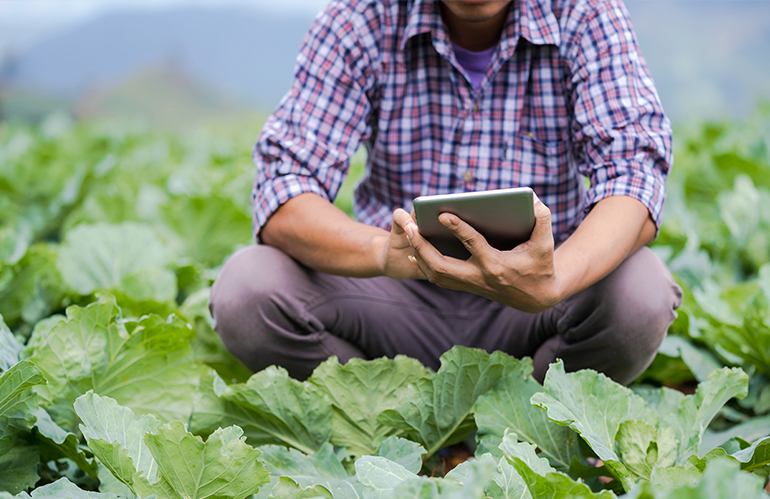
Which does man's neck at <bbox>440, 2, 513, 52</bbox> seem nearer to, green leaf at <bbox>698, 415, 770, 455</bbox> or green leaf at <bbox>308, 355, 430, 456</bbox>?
green leaf at <bbox>308, 355, 430, 456</bbox>

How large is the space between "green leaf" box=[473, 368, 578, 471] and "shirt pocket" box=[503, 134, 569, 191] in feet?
2.01

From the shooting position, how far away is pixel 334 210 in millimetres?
1647

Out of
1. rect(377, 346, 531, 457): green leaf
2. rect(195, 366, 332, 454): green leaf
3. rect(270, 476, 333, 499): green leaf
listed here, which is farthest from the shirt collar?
rect(270, 476, 333, 499): green leaf

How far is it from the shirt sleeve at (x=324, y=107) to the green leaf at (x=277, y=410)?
447 mm

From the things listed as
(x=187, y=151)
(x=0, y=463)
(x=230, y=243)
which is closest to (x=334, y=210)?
(x=0, y=463)

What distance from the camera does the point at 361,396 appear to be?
1569 millimetres

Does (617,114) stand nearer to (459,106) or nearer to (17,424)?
(459,106)

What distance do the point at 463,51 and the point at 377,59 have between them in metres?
0.25

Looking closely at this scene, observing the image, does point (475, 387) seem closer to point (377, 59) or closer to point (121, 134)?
point (377, 59)

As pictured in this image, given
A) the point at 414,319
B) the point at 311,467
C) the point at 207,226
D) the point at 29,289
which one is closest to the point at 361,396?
the point at 311,467

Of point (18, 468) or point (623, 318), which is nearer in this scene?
point (18, 468)

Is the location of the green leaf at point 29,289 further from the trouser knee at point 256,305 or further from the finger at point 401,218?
the finger at point 401,218

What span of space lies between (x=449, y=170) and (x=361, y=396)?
26.4 inches

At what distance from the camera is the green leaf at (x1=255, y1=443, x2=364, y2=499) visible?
1.36 metres
